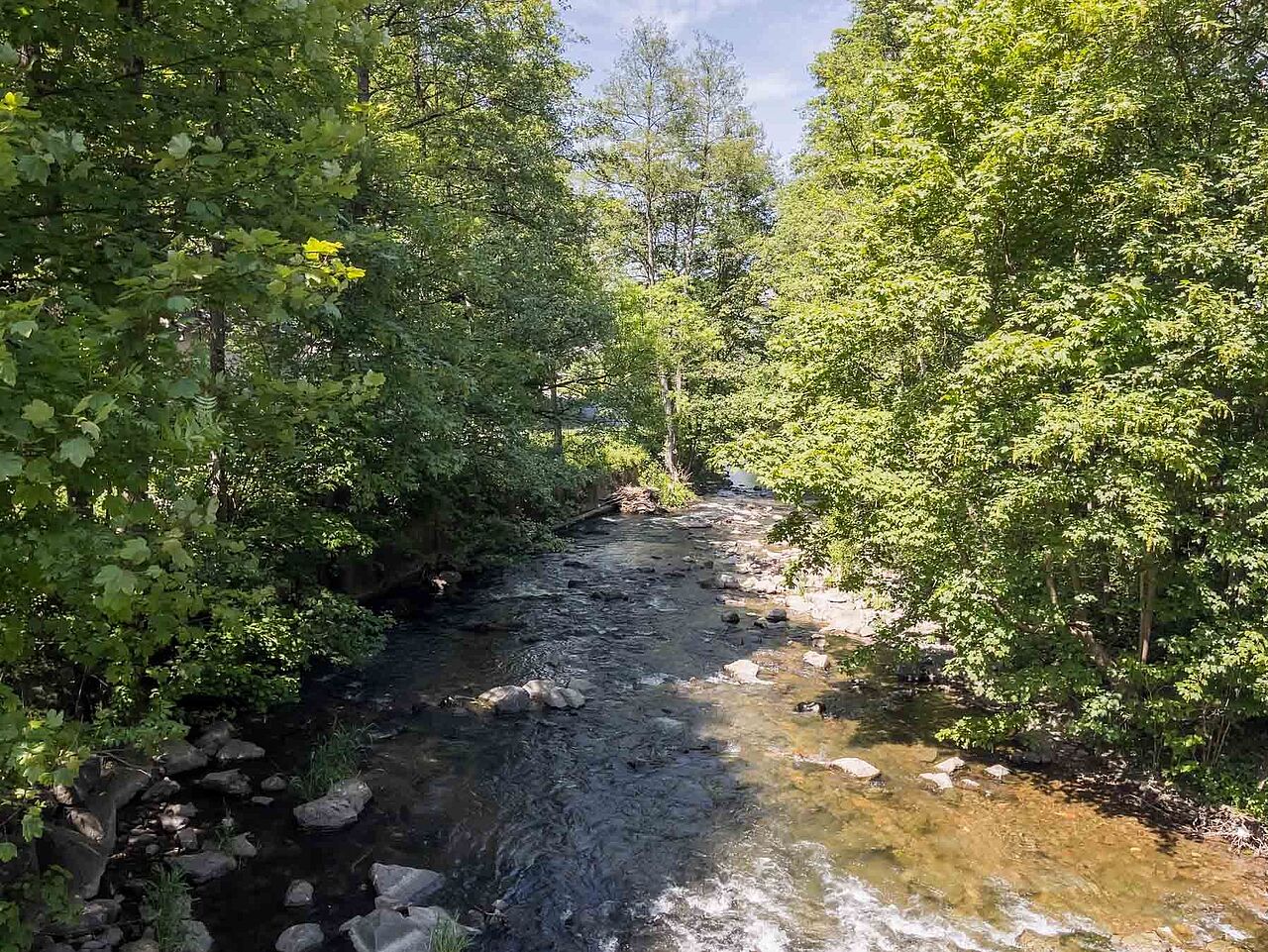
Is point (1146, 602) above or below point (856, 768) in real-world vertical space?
above

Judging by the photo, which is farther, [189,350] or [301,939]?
[301,939]

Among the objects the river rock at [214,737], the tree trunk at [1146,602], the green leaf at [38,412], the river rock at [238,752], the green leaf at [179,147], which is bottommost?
the river rock at [238,752]

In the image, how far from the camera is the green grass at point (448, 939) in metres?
7.26

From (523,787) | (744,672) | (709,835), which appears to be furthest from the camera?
(744,672)

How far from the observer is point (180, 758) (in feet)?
34.9

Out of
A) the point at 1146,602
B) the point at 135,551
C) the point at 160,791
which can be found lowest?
the point at 160,791

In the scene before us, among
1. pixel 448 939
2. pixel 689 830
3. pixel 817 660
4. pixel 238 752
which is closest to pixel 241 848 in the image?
pixel 238 752

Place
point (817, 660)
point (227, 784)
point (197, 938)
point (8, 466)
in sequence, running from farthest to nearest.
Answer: point (817, 660), point (227, 784), point (197, 938), point (8, 466)

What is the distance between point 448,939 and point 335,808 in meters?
3.21

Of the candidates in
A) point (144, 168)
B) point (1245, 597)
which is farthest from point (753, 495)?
point (144, 168)

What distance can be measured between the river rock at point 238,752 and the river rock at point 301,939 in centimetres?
424

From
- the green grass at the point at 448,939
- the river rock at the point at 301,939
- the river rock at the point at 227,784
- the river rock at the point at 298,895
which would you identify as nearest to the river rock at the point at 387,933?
the green grass at the point at 448,939

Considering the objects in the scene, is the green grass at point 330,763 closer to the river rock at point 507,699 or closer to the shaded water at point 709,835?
the shaded water at point 709,835

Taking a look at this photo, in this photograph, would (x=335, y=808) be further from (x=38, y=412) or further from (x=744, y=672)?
(x=744, y=672)
